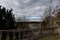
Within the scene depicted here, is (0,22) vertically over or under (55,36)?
over

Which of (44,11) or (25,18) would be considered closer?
(44,11)

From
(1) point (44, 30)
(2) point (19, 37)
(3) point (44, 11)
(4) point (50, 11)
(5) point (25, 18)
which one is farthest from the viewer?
(5) point (25, 18)

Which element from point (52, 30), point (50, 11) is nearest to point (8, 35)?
point (52, 30)

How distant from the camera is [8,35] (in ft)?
16.3

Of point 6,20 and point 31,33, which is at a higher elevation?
point 6,20

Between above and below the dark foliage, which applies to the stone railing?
below

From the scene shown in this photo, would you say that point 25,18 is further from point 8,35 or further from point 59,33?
point 8,35

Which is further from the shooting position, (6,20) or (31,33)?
(6,20)

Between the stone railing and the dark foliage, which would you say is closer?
the stone railing

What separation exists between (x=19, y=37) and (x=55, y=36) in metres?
1.69

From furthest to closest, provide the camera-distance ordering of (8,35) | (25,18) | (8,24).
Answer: (25,18)
(8,24)
(8,35)

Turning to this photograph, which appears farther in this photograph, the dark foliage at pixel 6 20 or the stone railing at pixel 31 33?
the dark foliage at pixel 6 20

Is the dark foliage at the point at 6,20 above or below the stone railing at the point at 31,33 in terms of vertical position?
above

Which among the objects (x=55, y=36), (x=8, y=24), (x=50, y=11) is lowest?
(x=55, y=36)
